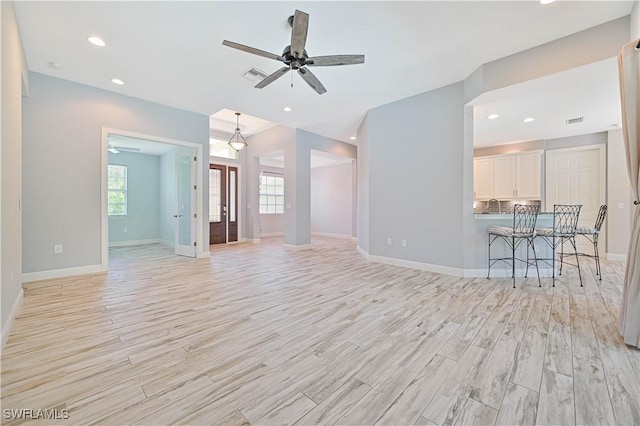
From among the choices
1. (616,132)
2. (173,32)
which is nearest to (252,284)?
(173,32)

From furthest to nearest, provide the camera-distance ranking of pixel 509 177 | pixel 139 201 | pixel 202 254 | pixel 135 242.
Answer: pixel 139 201, pixel 135 242, pixel 509 177, pixel 202 254

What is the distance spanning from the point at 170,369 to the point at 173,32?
3273mm

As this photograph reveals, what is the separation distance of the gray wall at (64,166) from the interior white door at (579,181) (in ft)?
29.0

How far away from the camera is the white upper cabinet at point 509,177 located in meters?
6.28

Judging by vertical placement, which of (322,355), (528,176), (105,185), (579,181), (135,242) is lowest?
(322,355)

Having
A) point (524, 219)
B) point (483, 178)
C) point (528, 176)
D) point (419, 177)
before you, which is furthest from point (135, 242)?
point (528, 176)

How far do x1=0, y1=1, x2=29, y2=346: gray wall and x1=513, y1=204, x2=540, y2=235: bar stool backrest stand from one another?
5482mm

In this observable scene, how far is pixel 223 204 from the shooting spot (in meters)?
7.92

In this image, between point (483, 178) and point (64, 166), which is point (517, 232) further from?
point (64, 166)

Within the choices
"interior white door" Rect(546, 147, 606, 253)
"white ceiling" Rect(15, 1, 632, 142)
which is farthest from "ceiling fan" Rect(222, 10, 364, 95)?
"interior white door" Rect(546, 147, 606, 253)

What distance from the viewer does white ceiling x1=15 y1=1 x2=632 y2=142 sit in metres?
2.57

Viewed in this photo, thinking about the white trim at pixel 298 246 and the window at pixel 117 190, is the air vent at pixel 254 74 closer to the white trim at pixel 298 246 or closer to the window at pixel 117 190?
the white trim at pixel 298 246

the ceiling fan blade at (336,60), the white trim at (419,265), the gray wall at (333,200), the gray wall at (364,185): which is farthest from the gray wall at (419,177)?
the gray wall at (333,200)

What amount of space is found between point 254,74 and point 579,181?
23.2 feet
